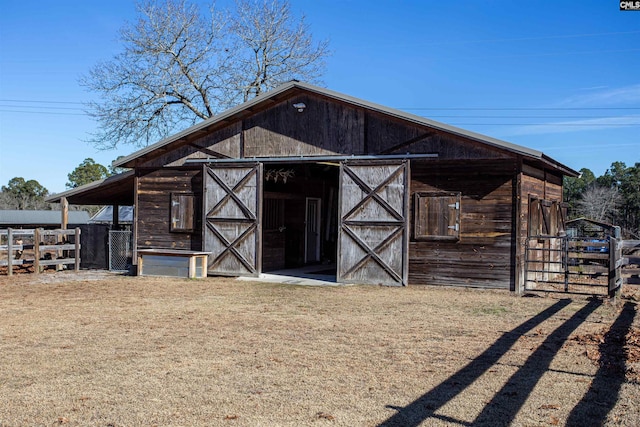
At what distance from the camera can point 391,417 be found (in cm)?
462

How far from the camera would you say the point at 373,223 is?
13406 mm

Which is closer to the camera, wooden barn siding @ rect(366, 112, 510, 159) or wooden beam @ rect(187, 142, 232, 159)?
wooden barn siding @ rect(366, 112, 510, 159)

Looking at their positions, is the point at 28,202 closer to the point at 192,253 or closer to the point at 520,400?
the point at 192,253

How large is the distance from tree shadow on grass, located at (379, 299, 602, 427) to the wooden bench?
28.4 feet

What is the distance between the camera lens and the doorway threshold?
13992 millimetres

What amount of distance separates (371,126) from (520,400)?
360 inches

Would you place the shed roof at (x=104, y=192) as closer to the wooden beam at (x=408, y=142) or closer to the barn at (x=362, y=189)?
the barn at (x=362, y=189)

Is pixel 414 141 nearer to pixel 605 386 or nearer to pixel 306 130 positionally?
pixel 306 130

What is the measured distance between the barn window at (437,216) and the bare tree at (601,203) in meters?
38.4

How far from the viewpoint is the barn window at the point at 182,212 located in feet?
50.5

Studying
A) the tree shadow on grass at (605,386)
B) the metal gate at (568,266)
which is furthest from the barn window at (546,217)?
the tree shadow on grass at (605,386)

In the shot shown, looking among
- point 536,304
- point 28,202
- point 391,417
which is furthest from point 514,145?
point 28,202

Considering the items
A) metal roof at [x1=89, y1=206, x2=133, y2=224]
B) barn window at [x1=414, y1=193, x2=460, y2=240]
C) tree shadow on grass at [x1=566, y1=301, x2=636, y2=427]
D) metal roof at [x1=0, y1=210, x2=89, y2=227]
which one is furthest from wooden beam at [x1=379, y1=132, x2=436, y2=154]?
metal roof at [x1=0, y1=210, x2=89, y2=227]

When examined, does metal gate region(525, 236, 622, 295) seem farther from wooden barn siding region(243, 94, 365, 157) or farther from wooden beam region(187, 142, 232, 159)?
wooden beam region(187, 142, 232, 159)
